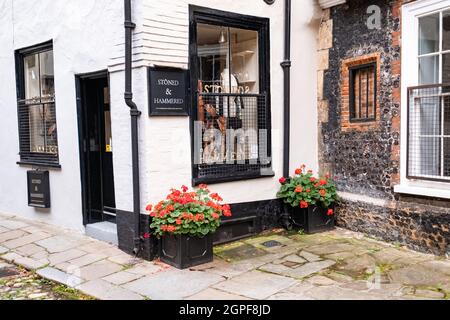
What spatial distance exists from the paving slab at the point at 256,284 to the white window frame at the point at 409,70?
2.15 meters

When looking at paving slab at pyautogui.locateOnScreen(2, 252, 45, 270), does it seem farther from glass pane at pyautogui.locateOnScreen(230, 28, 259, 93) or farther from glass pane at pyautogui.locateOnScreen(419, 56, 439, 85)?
glass pane at pyautogui.locateOnScreen(419, 56, 439, 85)

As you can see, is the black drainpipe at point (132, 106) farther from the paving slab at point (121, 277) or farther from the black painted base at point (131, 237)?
the paving slab at point (121, 277)

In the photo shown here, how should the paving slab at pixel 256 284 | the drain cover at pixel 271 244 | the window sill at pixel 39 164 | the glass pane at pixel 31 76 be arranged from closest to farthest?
1. the paving slab at pixel 256 284
2. the drain cover at pixel 271 244
3. the window sill at pixel 39 164
4. the glass pane at pixel 31 76

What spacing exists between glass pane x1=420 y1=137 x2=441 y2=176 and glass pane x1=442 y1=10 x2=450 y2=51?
1.12m

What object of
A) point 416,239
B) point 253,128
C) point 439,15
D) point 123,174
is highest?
point 439,15

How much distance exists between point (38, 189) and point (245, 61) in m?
3.95

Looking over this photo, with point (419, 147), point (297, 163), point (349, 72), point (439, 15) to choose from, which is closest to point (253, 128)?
point (297, 163)

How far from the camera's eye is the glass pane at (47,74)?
301 inches

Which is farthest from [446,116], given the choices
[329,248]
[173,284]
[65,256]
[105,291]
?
[65,256]

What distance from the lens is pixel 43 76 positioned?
7.83m

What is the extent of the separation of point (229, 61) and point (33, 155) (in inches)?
151

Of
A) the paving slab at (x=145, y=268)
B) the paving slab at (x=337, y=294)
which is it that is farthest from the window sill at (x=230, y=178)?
the paving slab at (x=337, y=294)

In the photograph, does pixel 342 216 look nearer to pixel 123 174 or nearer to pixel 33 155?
pixel 123 174

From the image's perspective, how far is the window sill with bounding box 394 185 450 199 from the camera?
5469 mm
